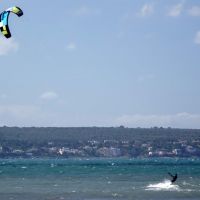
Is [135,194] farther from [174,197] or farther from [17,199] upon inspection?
[17,199]

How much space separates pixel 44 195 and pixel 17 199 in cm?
272

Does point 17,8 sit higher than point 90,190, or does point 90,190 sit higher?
point 17,8

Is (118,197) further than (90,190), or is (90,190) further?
(90,190)

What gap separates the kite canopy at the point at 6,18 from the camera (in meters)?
15.5

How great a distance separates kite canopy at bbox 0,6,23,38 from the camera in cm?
1549

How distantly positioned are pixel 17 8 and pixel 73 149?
15053cm

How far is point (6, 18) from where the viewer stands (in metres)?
16.0

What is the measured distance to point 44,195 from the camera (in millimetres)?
37406

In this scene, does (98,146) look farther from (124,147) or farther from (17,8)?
(17,8)

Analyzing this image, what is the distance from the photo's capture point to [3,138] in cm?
15862

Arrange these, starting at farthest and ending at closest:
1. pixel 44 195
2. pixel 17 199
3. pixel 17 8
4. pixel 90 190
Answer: pixel 90 190 → pixel 44 195 → pixel 17 199 → pixel 17 8

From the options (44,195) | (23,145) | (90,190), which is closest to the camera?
(44,195)

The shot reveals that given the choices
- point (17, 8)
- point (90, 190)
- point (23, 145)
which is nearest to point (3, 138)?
point (23, 145)

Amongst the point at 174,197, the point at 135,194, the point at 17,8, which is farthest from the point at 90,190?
the point at 17,8
